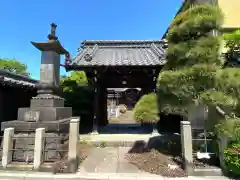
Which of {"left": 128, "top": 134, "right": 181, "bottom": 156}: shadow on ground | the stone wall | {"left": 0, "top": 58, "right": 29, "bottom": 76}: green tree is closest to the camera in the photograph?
{"left": 128, "top": 134, "right": 181, "bottom": 156}: shadow on ground

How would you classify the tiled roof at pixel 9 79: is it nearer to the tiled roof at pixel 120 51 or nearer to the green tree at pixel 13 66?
the tiled roof at pixel 120 51

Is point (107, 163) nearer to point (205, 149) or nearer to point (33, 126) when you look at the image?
point (33, 126)

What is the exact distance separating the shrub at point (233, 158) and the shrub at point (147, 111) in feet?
6.57

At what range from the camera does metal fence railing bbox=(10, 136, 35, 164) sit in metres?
5.34

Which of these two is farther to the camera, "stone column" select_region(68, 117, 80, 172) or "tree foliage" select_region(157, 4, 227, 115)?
"stone column" select_region(68, 117, 80, 172)

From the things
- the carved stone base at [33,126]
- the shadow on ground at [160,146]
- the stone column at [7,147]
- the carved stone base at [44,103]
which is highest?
the carved stone base at [44,103]

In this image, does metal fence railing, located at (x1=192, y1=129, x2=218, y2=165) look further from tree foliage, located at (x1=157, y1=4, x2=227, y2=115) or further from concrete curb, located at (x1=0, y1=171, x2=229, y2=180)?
tree foliage, located at (x1=157, y1=4, x2=227, y2=115)

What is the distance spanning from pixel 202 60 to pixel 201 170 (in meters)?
3.01

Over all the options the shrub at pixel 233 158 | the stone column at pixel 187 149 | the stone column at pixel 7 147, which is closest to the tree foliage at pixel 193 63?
the stone column at pixel 187 149

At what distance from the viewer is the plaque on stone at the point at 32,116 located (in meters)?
5.93

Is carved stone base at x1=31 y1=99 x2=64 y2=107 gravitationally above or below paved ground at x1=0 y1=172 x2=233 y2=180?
above

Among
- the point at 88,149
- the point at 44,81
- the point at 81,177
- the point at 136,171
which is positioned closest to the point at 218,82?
the point at 136,171

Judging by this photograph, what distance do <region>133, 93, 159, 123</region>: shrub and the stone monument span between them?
2695 mm

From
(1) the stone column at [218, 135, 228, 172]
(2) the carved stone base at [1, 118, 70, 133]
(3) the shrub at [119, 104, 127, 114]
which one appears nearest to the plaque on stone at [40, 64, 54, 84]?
(2) the carved stone base at [1, 118, 70, 133]
